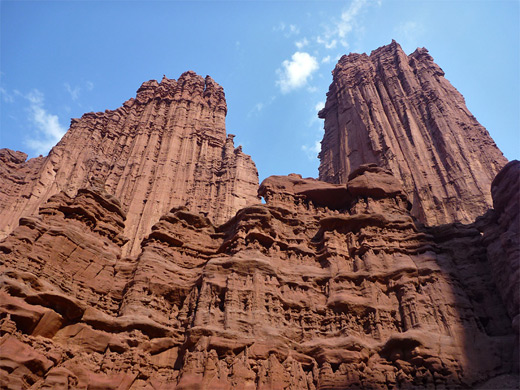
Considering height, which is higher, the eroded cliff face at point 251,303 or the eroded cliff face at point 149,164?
the eroded cliff face at point 149,164

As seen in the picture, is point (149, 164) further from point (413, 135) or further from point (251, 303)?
point (251, 303)

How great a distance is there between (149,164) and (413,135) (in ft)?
76.2

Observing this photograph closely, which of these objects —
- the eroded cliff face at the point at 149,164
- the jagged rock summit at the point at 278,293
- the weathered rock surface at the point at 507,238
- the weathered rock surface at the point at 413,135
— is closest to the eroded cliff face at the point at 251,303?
the jagged rock summit at the point at 278,293

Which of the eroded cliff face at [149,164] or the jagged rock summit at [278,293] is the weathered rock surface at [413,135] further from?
the eroded cliff face at [149,164]

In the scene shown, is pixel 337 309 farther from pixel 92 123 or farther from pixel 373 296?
pixel 92 123

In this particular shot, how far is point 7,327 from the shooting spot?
13039 millimetres

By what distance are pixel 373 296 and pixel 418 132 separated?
20.8 meters

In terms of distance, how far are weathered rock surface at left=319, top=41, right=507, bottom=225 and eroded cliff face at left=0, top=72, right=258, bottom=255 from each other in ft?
32.5

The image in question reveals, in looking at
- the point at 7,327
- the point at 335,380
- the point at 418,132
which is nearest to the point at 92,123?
the point at 418,132

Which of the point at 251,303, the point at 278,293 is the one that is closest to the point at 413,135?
the point at 278,293

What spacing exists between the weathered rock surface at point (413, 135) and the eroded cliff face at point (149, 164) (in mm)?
9916

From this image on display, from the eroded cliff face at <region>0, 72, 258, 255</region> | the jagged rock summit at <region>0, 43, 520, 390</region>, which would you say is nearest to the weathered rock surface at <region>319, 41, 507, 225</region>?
the jagged rock summit at <region>0, 43, 520, 390</region>

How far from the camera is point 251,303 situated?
16297 millimetres

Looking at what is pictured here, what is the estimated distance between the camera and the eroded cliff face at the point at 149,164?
3575 centimetres
